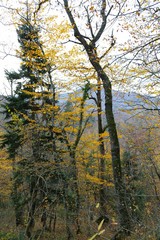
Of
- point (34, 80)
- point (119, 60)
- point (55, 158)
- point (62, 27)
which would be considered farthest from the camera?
point (34, 80)

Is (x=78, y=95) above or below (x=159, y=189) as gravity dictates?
above

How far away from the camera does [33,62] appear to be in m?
11.2

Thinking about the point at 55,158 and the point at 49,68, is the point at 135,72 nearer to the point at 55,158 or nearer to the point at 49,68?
the point at 55,158

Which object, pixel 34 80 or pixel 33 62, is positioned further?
pixel 34 80

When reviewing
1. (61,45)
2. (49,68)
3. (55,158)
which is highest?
(61,45)

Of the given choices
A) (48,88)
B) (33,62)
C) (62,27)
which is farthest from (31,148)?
(62,27)

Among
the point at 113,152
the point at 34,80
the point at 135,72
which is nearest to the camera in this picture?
the point at 135,72

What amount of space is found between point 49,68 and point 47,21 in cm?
208

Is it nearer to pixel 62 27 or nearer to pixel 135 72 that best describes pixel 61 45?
pixel 62 27

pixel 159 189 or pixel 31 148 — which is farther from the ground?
pixel 31 148

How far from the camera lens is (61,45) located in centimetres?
1050

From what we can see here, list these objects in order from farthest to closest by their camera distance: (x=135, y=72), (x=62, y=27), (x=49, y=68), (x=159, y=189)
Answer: (x=159, y=189) < (x=49, y=68) < (x=62, y=27) < (x=135, y=72)

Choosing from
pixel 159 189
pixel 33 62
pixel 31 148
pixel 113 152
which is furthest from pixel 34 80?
pixel 159 189

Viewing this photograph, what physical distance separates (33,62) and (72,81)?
210 centimetres
